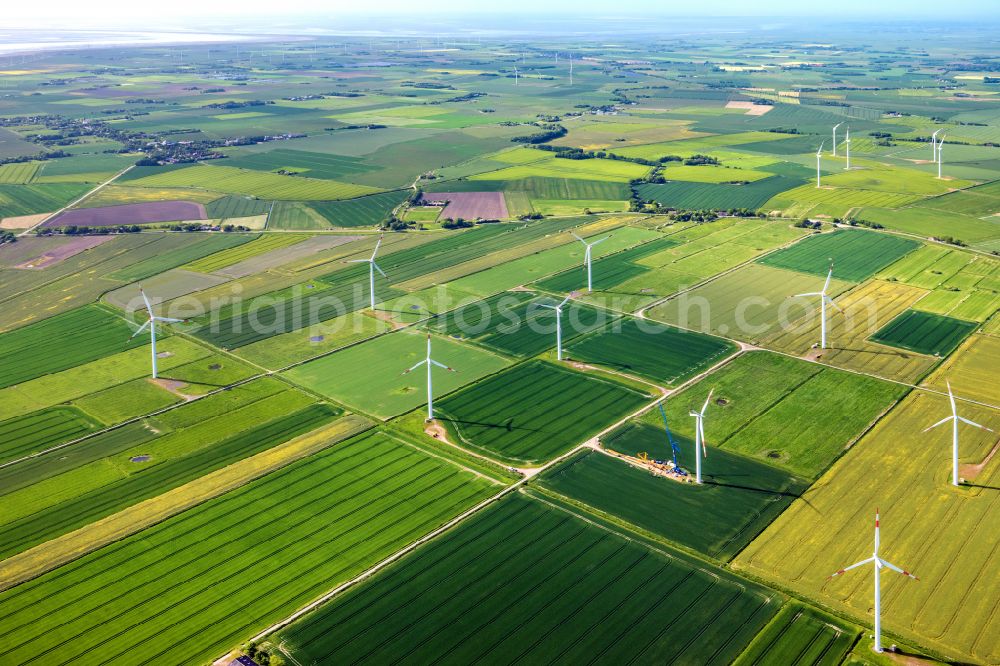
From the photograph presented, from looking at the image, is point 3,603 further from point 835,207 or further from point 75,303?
point 835,207

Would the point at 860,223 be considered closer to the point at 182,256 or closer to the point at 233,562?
the point at 182,256

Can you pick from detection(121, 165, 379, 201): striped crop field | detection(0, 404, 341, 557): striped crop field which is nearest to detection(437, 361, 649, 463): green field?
detection(0, 404, 341, 557): striped crop field

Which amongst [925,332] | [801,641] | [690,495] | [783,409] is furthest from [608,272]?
[801,641]

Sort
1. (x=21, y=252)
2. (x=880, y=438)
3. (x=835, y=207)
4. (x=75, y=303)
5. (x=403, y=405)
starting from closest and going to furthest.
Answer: (x=880, y=438)
(x=403, y=405)
(x=75, y=303)
(x=21, y=252)
(x=835, y=207)

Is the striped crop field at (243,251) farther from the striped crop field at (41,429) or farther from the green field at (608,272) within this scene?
the striped crop field at (41,429)

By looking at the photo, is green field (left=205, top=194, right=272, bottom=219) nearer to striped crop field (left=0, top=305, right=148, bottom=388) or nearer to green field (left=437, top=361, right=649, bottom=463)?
striped crop field (left=0, top=305, right=148, bottom=388)

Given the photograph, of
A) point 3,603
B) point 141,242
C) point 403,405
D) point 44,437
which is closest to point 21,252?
point 141,242

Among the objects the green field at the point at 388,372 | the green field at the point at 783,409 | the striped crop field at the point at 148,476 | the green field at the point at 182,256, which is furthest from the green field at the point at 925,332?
the green field at the point at 182,256
